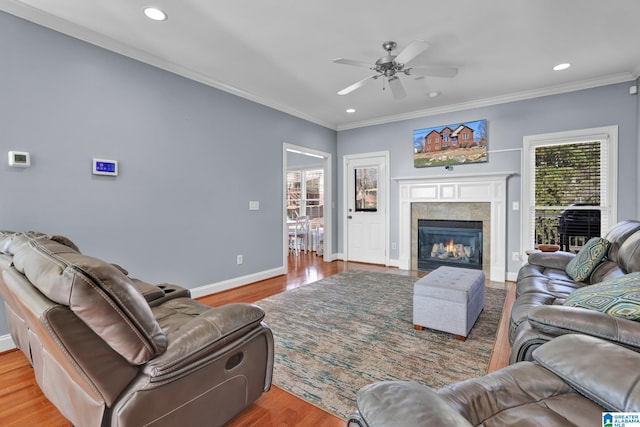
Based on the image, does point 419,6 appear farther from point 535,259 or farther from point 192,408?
point 192,408

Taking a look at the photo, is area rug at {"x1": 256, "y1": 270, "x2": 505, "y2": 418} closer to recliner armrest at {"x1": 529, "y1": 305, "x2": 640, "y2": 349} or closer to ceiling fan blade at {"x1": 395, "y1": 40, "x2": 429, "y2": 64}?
recliner armrest at {"x1": 529, "y1": 305, "x2": 640, "y2": 349}

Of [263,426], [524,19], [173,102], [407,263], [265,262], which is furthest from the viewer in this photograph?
[407,263]

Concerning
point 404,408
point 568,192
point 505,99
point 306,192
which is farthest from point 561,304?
point 306,192

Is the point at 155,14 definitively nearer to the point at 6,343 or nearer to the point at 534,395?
the point at 6,343

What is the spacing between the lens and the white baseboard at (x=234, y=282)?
373cm

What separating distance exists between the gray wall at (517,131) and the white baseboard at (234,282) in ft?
7.46

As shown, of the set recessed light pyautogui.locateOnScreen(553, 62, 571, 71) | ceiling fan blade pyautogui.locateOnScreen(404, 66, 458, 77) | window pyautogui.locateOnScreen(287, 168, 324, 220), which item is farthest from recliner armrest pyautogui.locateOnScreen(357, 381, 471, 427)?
window pyautogui.locateOnScreen(287, 168, 324, 220)

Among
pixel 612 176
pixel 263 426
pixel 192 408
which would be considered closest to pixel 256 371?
pixel 263 426

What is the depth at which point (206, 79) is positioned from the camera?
3736 millimetres

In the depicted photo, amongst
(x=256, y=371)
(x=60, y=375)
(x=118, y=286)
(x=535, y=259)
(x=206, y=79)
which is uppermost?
(x=206, y=79)

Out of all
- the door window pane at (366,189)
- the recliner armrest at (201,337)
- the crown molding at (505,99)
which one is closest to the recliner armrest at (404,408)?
the recliner armrest at (201,337)

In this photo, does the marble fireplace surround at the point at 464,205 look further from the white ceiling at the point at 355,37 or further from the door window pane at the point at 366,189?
the white ceiling at the point at 355,37

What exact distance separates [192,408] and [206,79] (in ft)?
11.9

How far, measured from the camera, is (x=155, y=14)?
8.17 ft
